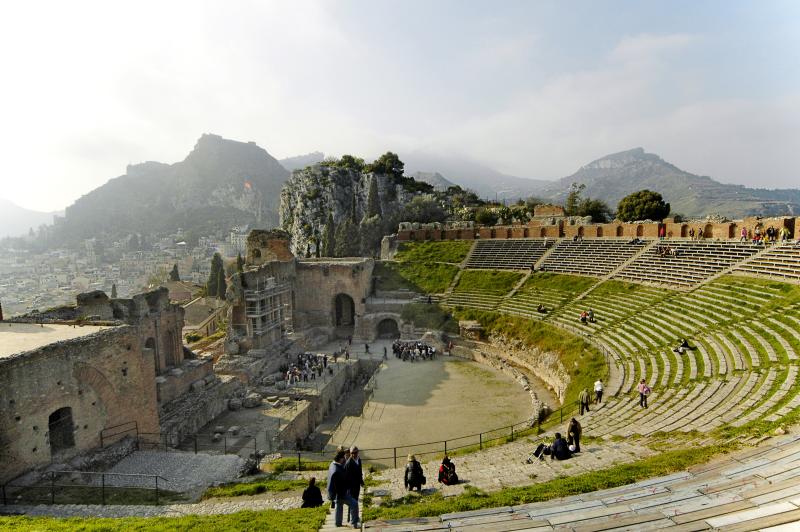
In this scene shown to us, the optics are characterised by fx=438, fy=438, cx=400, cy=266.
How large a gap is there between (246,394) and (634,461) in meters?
17.1

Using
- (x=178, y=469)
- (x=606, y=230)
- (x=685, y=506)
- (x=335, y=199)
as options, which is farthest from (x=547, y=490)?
(x=335, y=199)

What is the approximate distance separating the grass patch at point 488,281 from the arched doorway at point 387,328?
5758 mm

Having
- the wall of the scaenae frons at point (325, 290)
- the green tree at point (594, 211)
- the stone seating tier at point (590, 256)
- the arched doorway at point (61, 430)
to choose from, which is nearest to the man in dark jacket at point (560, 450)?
the arched doorway at point (61, 430)

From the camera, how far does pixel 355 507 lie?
22.8 feet

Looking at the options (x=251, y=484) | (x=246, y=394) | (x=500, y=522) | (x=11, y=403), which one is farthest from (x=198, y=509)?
(x=246, y=394)

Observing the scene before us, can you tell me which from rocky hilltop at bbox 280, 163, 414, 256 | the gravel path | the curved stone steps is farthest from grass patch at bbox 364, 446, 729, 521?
rocky hilltop at bbox 280, 163, 414, 256

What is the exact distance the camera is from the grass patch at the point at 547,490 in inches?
299

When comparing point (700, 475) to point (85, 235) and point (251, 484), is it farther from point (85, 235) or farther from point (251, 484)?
point (85, 235)

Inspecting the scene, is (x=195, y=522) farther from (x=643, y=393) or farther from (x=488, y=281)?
(x=488, y=281)

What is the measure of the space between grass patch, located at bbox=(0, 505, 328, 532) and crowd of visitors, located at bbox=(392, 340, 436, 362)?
1998cm

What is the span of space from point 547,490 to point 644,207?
45985 millimetres

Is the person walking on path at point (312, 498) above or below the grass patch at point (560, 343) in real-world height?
above

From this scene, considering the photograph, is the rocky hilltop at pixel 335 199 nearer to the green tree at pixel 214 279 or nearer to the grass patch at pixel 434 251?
the green tree at pixel 214 279

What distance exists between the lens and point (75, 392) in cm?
1227
